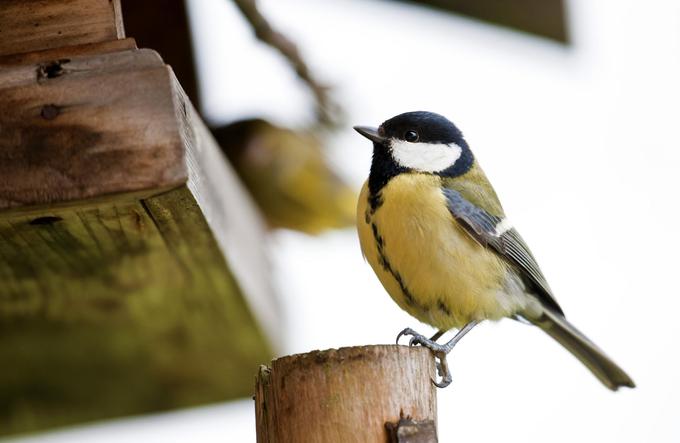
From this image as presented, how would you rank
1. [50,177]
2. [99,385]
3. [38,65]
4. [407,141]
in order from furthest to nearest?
[99,385] < [407,141] < [38,65] < [50,177]

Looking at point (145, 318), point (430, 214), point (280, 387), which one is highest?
point (280, 387)

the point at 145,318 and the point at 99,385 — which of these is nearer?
the point at 145,318

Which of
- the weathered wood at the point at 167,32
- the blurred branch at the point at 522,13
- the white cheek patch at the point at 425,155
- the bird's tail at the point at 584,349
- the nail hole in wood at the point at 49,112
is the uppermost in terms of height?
the nail hole in wood at the point at 49,112

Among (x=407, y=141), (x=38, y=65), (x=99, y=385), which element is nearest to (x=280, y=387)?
(x=38, y=65)

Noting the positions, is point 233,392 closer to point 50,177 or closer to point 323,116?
point 323,116

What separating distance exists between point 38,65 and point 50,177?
0.22 m

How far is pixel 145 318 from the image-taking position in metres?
2.76

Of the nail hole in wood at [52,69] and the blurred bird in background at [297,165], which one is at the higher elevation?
the nail hole in wood at [52,69]

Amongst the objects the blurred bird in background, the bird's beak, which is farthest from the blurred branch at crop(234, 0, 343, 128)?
the bird's beak

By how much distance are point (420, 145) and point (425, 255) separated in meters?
0.42

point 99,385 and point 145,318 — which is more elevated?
point 145,318

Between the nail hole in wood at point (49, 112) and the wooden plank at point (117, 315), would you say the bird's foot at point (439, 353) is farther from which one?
the nail hole in wood at point (49, 112)

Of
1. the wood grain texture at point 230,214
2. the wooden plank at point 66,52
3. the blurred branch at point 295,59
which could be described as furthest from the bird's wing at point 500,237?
the wooden plank at point 66,52

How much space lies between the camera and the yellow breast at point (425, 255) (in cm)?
229
